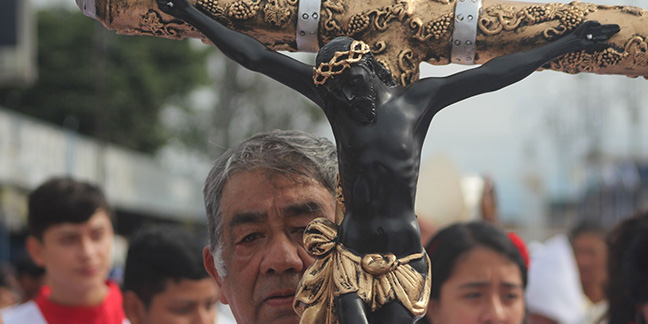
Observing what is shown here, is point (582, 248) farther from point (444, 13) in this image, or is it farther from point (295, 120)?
point (295, 120)

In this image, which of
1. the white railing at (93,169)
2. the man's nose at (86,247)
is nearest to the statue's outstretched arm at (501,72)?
the man's nose at (86,247)

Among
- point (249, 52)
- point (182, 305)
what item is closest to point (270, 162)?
point (249, 52)

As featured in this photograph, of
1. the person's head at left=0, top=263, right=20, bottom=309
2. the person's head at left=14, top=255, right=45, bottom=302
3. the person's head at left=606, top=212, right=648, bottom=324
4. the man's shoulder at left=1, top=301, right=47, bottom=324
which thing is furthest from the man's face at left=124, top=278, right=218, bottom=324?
the person's head at left=0, top=263, right=20, bottom=309

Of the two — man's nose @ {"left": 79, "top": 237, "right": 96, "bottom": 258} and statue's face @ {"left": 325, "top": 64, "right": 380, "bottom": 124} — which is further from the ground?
statue's face @ {"left": 325, "top": 64, "right": 380, "bottom": 124}

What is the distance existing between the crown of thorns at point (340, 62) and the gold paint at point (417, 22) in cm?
16

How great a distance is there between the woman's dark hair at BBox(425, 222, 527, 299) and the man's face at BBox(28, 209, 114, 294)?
1.78 meters

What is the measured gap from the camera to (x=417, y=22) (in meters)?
2.07

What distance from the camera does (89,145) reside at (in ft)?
90.9

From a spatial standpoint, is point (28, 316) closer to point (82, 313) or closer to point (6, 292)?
point (82, 313)

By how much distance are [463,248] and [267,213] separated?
157cm

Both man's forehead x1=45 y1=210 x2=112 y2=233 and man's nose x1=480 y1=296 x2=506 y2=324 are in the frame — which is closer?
man's nose x1=480 y1=296 x2=506 y2=324

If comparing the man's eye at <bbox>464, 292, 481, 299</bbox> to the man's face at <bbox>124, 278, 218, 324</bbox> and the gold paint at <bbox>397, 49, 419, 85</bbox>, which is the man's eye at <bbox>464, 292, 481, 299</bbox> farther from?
the gold paint at <bbox>397, 49, 419, 85</bbox>

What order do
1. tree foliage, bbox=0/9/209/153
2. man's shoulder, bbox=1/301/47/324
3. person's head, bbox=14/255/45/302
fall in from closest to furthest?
man's shoulder, bbox=1/301/47/324
person's head, bbox=14/255/45/302
tree foliage, bbox=0/9/209/153

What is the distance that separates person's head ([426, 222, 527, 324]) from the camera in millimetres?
3588
